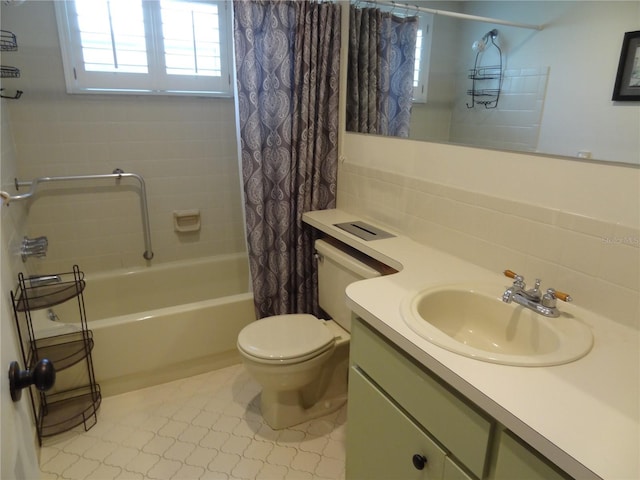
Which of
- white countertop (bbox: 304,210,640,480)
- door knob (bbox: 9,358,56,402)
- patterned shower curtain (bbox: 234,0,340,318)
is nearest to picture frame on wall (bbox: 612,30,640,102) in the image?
white countertop (bbox: 304,210,640,480)

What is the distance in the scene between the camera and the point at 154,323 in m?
1.97

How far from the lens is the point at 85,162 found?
230cm

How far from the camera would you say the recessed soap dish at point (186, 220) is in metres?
2.60

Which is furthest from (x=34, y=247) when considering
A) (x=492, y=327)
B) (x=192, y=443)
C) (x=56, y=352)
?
(x=492, y=327)

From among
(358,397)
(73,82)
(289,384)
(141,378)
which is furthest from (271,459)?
(73,82)

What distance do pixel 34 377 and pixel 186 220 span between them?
205cm

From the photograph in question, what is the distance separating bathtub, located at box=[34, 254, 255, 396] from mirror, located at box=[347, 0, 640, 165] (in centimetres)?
137

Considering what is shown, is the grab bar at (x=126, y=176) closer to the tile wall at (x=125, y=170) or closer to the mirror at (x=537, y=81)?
the tile wall at (x=125, y=170)

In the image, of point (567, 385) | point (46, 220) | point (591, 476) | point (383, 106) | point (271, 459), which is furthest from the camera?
point (46, 220)

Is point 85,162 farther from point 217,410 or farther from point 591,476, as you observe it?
point 591,476

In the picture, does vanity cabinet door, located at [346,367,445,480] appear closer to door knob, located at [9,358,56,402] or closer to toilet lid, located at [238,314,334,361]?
toilet lid, located at [238,314,334,361]

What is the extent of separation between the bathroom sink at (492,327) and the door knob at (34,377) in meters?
0.76

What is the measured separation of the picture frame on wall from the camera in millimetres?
1073

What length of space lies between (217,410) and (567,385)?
1590 millimetres
